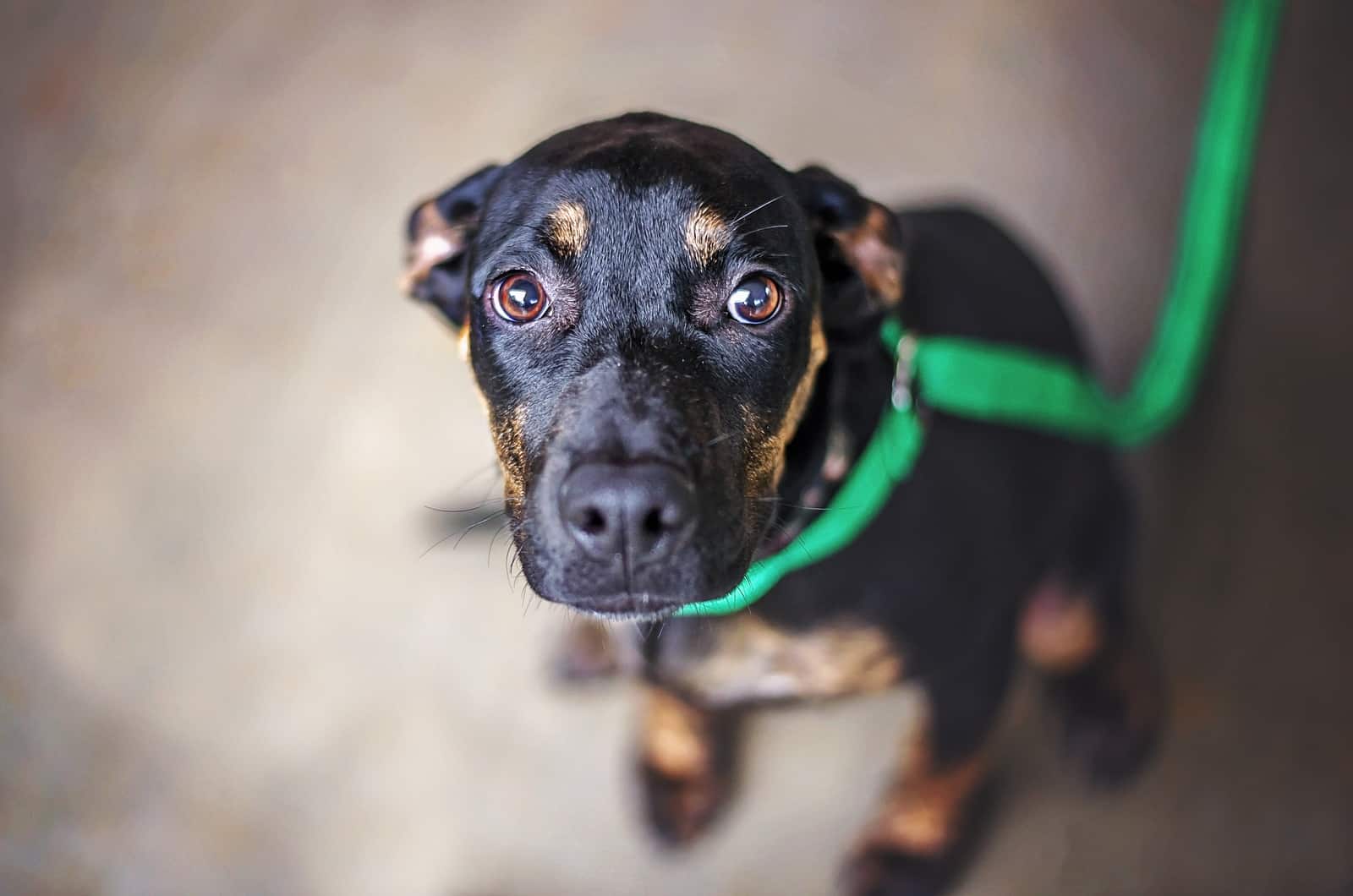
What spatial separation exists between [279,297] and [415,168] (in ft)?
2.47

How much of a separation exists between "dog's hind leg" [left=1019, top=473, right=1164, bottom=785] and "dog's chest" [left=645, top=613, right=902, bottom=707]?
83 cm

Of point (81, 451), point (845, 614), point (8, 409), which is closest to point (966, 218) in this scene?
point (845, 614)

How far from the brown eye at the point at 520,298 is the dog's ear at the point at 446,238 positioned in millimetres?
160

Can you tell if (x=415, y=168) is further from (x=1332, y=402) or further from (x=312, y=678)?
(x=1332, y=402)

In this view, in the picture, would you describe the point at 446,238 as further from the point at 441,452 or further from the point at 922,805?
the point at 922,805

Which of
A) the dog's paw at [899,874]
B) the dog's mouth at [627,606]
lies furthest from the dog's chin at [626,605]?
the dog's paw at [899,874]

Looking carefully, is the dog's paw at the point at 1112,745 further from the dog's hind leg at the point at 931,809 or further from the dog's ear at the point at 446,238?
the dog's ear at the point at 446,238

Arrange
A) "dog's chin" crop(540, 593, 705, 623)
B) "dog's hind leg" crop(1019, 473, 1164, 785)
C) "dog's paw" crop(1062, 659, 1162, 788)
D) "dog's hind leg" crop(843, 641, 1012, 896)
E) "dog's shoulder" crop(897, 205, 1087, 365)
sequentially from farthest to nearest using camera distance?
"dog's paw" crop(1062, 659, 1162, 788) < "dog's hind leg" crop(1019, 473, 1164, 785) < "dog's hind leg" crop(843, 641, 1012, 896) < "dog's shoulder" crop(897, 205, 1087, 365) < "dog's chin" crop(540, 593, 705, 623)

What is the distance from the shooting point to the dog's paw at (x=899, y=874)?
329cm

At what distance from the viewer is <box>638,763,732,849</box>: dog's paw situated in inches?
135

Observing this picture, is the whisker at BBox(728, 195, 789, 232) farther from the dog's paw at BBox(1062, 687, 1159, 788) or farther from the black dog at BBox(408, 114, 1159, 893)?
the dog's paw at BBox(1062, 687, 1159, 788)

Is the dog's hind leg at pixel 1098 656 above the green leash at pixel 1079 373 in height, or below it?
below

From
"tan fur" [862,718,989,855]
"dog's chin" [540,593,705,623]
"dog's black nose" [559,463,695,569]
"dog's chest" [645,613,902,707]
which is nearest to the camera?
"dog's black nose" [559,463,695,569]

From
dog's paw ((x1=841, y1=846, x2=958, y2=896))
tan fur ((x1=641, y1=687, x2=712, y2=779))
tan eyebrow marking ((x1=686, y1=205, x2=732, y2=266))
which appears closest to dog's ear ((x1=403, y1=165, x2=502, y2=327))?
tan eyebrow marking ((x1=686, y1=205, x2=732, y2=266))
